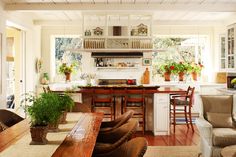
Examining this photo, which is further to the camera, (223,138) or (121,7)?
(121,7)

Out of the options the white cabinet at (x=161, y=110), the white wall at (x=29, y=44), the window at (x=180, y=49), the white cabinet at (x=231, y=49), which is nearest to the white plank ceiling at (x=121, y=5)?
the white wall at (x=29, y=44)

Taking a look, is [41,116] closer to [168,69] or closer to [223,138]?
[223,138]

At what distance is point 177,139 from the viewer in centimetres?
636

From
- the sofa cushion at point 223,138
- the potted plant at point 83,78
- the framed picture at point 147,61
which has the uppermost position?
the framed picture at point 147,61

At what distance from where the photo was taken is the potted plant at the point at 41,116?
265cm

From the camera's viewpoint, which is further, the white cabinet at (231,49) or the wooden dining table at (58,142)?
the white cabinet at (231,49)

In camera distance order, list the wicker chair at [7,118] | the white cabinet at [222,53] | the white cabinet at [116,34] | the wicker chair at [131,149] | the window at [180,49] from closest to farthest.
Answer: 1. the wicker chair at [131,149]
2. the wicker chair at [7,118]
3. the white cabinet at [116,34]
4. the white cabinet at [222,53]
5. the window at [180,49]

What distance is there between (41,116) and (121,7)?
15.4 ft

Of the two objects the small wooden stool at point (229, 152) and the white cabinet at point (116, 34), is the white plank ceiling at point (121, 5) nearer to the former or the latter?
the white cabinet at point (116, 34)

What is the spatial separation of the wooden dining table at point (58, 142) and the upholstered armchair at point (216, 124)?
1.86 metres

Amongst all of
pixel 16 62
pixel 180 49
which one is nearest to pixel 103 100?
pixel 16 62

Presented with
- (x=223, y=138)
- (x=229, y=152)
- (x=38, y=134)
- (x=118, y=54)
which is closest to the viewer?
(x=38, y=134)

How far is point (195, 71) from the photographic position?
1031cm

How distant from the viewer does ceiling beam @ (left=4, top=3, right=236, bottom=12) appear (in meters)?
6.95
